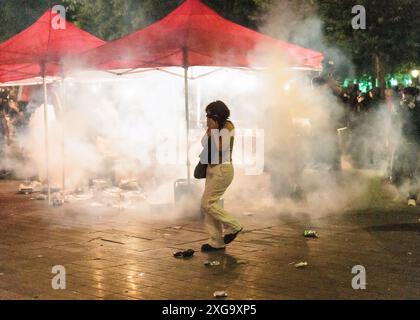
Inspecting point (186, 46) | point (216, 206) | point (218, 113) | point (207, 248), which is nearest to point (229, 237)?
point (207, 248)

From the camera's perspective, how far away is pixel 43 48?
11789 mm

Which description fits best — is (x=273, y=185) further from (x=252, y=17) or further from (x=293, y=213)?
(x=252, y=17)

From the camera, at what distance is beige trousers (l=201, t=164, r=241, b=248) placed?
7824mm

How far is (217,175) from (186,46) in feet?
9.31

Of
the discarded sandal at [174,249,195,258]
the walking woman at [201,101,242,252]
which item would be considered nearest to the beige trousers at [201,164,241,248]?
the walking woman at [201,101,242,252]

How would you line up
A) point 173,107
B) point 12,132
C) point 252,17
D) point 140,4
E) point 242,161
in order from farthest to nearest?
point 140,4 → point 252,17 → point 12,132 → point 242,161 → point 173,107

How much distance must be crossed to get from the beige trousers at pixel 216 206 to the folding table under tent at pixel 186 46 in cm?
271

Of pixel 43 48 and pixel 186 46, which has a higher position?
pixel 43 48

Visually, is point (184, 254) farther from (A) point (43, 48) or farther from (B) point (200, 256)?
(A) point (43, 48)

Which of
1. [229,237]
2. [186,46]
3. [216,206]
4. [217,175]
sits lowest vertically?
[229,237]

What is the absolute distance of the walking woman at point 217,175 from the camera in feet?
25.7
